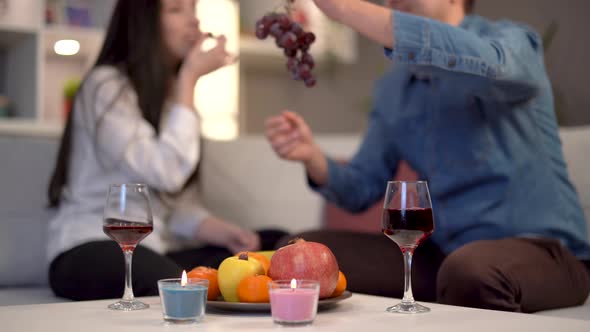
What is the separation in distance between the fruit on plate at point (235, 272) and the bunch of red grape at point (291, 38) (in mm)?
441

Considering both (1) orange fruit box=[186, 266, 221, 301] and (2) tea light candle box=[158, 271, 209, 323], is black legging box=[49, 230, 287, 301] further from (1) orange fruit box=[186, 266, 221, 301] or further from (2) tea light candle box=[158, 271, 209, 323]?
(2) tea light candle box=[158, 271, 209, 323]

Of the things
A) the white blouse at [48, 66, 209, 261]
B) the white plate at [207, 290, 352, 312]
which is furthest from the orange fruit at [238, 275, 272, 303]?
the white blouse at [48, 66, 209, 261]

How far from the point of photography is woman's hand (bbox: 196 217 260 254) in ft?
6.57

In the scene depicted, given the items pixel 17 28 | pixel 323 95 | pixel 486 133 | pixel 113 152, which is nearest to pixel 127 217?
pixel 113 152

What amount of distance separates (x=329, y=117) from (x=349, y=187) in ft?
6.61

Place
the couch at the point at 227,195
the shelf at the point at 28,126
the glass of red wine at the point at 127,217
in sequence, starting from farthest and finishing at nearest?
the shelf at the point at 28,126 → the couch at the point at 227,195 → the glass of red wine at the point at 127,217

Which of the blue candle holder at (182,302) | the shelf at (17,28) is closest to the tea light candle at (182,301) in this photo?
the blue candle holder at (182,302)

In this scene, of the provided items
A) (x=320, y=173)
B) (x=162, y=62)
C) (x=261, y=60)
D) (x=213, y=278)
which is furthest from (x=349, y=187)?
(x=261, y=60)

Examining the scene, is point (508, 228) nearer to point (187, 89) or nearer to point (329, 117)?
point (187, 89)

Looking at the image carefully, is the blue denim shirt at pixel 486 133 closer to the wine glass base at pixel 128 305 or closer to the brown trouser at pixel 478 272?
the brown trouser at pixel 478 272

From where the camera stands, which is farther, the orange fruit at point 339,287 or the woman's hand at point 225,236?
the woman's hand at point 225,236

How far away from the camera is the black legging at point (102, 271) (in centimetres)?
Result: 150

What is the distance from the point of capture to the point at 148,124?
1869mm

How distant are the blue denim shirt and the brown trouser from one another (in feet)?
0.32
